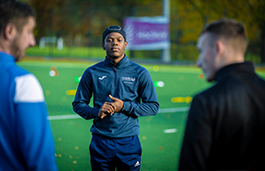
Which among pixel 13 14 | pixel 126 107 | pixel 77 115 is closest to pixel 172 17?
pixel 77 115

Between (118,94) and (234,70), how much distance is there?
1.75 metres

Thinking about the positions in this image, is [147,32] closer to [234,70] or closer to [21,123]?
[234,70]

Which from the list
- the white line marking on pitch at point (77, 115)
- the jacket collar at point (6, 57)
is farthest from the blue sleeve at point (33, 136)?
the white line marking on pitch at point (77, 115)

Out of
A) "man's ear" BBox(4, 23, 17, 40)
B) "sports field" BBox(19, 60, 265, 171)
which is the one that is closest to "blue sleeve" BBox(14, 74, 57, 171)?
"man's ear" BBox(4, 23, 17, 40)

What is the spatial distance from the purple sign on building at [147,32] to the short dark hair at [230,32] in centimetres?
2510

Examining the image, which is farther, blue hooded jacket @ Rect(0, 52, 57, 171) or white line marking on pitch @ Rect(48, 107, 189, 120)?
white line marking on pitch @ Rect(48, 107, 189, 120)

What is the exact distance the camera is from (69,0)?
4053cm

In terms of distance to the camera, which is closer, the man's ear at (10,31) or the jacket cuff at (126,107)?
the man's ear at (10,31)

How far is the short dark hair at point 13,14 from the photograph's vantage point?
171 centimetres

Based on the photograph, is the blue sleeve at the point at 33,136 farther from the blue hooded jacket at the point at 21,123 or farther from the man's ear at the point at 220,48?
the man's ear at the point at 220,48

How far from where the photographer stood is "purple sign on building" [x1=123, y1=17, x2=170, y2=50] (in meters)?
27.0

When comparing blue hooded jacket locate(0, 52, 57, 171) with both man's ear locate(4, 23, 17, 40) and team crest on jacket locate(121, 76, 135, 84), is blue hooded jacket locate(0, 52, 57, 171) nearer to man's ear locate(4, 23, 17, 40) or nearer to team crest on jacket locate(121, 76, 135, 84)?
man's ear locate(4, 23, 17, 40)

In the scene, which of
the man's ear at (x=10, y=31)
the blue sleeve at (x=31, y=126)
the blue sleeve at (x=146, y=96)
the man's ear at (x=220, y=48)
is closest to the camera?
the blue sleeve at (x=31, y=126)

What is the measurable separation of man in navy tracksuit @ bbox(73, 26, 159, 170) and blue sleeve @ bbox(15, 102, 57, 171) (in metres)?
1.50
